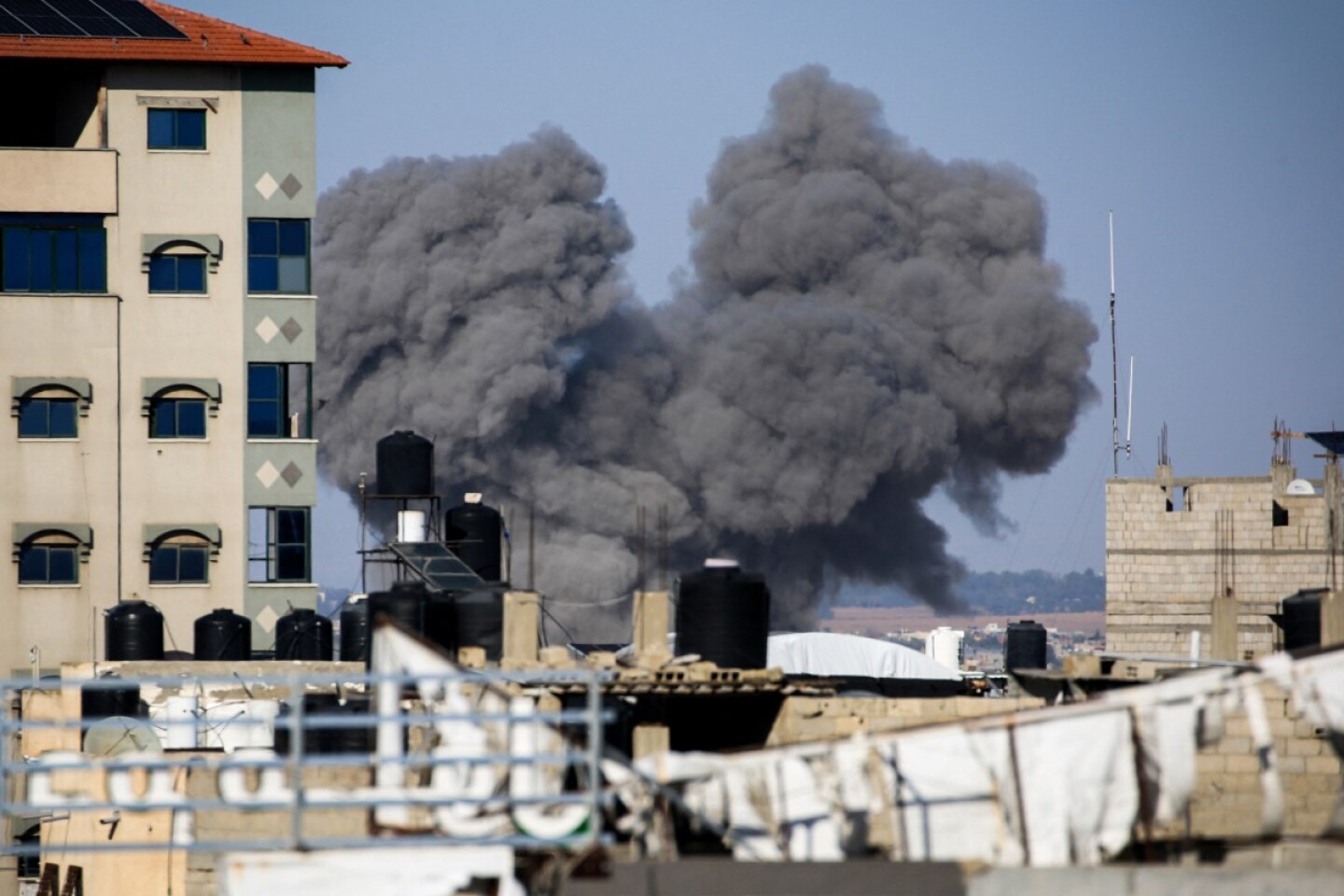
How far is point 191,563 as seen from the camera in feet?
151

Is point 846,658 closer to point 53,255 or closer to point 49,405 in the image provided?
point 49,405

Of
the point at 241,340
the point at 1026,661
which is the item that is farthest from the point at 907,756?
the point at 241,340

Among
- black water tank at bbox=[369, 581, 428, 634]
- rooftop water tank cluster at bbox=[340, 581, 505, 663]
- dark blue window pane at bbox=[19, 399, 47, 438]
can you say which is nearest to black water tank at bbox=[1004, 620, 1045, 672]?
rooftop water tank cluster at bbox=[340, 581, 505, 663]

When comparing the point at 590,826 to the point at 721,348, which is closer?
the point at 590,826

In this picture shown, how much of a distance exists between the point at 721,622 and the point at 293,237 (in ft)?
70.6

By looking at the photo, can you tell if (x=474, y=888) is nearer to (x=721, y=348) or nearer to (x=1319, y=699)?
(x=1319, y=699)

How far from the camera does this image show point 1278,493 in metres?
54.2

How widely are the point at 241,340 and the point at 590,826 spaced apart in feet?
112

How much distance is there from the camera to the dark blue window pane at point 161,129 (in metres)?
46.3

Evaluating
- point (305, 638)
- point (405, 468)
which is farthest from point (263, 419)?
point (305, 638)

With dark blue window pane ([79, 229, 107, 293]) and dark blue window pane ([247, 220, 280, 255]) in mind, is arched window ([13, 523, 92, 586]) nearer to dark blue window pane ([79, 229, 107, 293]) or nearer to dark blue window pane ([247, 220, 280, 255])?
dark blue window pane ([79, 229, 107, 293])

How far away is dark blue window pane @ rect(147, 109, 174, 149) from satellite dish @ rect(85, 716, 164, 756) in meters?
19.9

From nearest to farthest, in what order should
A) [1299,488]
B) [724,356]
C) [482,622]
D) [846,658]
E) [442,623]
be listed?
[442,623] < [482,622] < [846,658] < [1299,488] < [724,356]

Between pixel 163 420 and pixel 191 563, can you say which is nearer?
pixel 191 563
